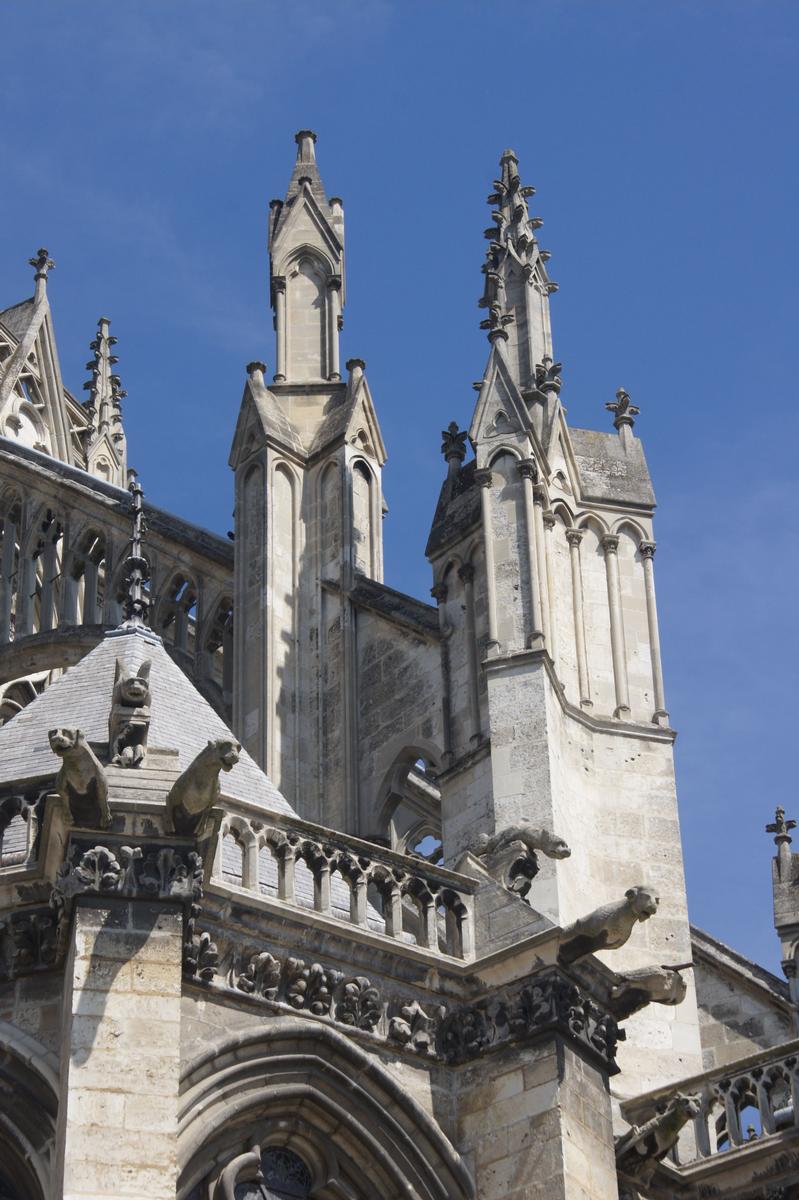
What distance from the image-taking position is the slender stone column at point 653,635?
25.2 metres

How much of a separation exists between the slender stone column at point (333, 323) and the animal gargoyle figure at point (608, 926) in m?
10.1

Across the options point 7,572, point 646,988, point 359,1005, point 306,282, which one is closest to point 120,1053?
point 359,1005

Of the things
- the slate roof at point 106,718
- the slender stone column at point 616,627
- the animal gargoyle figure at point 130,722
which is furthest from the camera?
the slender stone column at point 616,627

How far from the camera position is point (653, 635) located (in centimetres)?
2578

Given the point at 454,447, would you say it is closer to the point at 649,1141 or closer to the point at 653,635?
the point at 653,635

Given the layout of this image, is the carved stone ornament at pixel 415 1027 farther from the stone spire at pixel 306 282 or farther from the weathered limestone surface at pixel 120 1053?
the stone spire at pixel 306 282

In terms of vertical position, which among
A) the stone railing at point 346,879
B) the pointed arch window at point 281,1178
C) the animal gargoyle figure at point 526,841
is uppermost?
the animal gargoyle figure at point 526,841

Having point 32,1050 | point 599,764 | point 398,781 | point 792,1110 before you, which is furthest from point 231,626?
point 32,1050

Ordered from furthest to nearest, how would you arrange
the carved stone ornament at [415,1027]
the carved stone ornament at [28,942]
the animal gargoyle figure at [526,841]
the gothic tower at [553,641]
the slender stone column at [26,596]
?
the slender stone column at [26,596] → the gothic tower at [553,641] → the animal gargoyle figure at [526,841] → the carved stone ornament at [415,1027] → the carved stone ornament at [28,942]

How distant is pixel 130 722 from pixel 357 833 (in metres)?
6.78

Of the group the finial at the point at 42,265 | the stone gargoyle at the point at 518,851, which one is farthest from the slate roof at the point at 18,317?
the stone gargoyle at the point at 518,851

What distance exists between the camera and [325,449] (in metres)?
28.2

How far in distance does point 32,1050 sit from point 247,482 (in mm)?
10878

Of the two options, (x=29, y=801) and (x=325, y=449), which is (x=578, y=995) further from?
(x=325, y=449)
